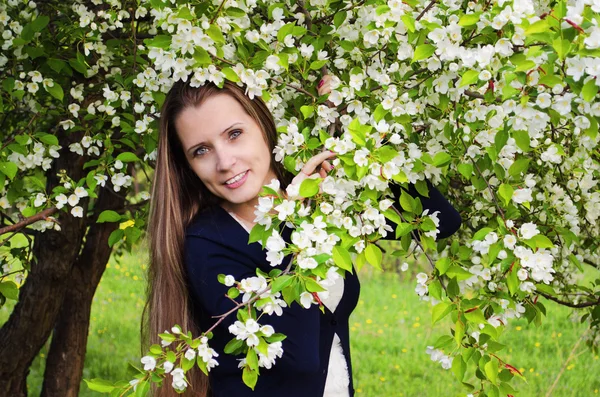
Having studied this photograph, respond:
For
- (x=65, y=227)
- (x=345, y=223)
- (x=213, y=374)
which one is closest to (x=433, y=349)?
(x=345, y=223)

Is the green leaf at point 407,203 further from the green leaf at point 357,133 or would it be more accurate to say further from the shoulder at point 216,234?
the shoulder at point 216,234

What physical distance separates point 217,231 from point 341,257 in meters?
0.75

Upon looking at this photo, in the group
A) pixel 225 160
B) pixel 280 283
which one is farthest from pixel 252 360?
pixel 225 160

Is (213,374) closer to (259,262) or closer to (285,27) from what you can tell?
(259,262)

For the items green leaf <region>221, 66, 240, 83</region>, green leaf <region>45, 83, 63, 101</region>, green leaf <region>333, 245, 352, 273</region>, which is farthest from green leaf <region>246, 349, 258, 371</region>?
green leaf <region>45, 83, 63, 101</region>

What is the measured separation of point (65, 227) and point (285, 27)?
222cm

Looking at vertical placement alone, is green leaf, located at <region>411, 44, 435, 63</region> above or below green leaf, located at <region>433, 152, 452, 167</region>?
above

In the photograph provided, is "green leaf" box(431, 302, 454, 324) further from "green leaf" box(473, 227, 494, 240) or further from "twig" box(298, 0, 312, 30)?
"twig" box(298, 0, 312, 30)

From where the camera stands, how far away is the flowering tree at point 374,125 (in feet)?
5.81

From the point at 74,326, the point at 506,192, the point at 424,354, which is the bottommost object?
the point at 424,354

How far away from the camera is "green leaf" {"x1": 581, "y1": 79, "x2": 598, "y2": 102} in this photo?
5.07 feet

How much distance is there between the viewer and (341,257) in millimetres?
1793

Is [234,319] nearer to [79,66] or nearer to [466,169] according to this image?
[466,169]

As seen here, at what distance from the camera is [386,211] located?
1979 millimetres
